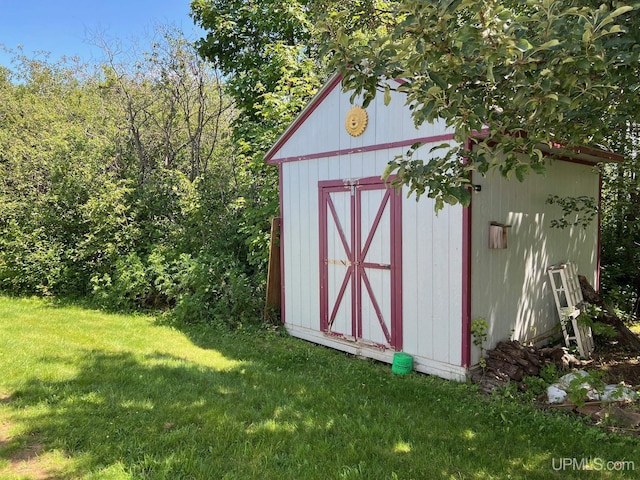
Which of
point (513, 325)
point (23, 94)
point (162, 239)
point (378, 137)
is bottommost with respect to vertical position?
point (513, 325)

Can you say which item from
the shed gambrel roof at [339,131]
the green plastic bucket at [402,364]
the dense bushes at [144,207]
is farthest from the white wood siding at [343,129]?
the green plastic bucket at [402,364]

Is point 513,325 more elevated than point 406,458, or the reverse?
point 513,325

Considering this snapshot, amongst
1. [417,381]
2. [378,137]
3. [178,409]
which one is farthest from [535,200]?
[178,409]

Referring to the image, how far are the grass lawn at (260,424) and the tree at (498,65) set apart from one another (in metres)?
1.82

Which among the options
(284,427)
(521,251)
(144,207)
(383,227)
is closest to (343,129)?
(383,227)

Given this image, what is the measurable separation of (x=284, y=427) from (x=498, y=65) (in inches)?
110

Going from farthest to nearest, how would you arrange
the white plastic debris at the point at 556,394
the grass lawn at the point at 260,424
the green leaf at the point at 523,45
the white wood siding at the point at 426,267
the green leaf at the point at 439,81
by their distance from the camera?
the white wood siding at the point at 426,267, the white plastic debris at the point at 556,394, the grass lawn at the point at 260,424, the green leaf at the point at 439,81, the green leaf at the point at 523,45

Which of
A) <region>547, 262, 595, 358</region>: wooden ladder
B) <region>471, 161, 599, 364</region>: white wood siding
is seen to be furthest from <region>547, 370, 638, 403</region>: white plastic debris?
<region>547, 262, 595, 358</region>: wooden ladder

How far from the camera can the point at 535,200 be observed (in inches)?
214

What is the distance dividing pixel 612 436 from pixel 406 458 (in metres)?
1.65

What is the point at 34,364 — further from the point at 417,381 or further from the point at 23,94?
the point at 23,94

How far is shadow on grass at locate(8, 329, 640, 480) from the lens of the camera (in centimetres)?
288

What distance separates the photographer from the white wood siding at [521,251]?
4629 mm

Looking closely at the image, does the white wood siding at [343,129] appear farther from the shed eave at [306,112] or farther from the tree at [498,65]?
the tree at [498,65]
